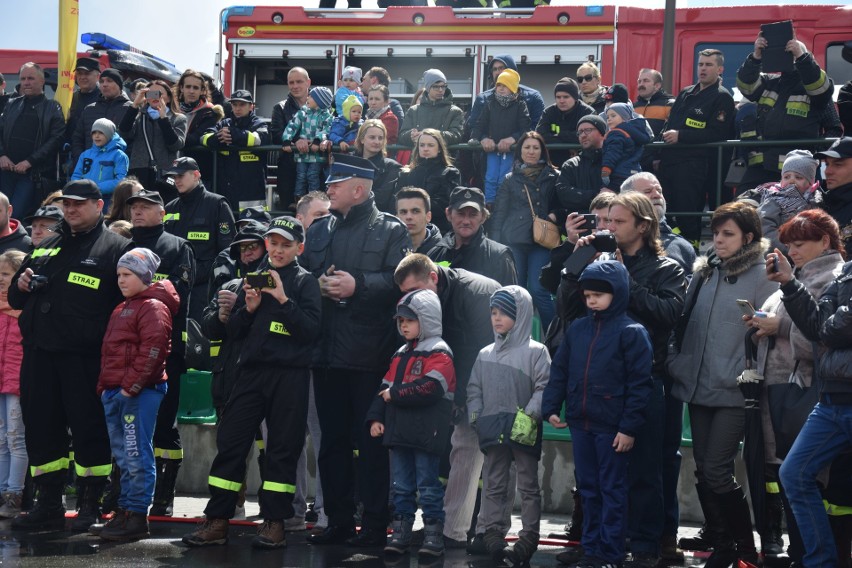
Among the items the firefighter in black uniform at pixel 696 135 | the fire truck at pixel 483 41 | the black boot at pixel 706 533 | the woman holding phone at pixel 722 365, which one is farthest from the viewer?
the fire truck at pixel 483 41

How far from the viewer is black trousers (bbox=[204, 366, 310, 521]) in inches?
320

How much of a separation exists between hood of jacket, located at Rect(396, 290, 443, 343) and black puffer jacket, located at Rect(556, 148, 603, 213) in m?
3.19

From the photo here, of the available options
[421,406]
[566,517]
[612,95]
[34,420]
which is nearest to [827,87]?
[612,95]

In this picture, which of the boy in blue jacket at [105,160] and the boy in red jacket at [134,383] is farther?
the boy in blue jacket at [105,160]

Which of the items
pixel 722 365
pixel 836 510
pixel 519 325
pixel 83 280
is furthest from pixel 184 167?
pixel 836 510

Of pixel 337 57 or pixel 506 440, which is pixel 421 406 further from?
pixel 337 57

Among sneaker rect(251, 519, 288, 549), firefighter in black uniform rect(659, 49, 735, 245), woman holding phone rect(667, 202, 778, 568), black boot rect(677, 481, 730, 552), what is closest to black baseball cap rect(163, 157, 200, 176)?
sneaker rect(251, 519, 288, 549)

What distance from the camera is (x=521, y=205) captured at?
36.3 feet

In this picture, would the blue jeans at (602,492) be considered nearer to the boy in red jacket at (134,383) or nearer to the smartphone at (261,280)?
the smartphone at (261,280)

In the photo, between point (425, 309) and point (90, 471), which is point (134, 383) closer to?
point (90, 471)

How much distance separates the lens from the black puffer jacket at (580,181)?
35.6ft

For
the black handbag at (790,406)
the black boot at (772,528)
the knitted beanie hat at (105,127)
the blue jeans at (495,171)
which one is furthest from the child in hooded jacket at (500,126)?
the black handbag at (790,406)

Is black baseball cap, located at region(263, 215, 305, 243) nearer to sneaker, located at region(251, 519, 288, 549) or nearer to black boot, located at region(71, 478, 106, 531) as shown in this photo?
sneaker, located at region(251, 519, 288, 549)

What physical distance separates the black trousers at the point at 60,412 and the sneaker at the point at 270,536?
1467 mm
